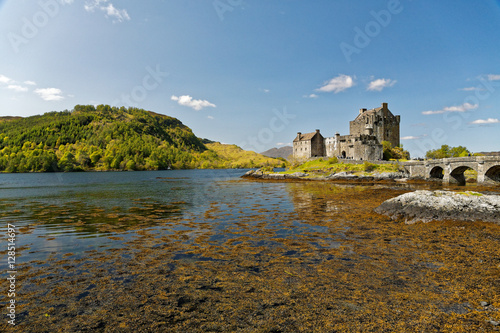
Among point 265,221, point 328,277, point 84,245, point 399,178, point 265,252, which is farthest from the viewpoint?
point 399,178

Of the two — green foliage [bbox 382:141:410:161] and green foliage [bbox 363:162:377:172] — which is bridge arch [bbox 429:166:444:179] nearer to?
green foliage [bbox 363:162:377:172]

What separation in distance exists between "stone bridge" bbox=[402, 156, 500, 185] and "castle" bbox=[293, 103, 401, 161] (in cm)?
1575

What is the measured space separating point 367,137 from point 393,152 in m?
11.1

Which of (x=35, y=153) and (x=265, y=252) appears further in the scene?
(x=35, y=153)

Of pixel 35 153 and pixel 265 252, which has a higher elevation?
pixel 35 153

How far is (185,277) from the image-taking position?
921 cm

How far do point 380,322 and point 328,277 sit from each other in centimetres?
276

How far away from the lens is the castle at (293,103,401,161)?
77.4m

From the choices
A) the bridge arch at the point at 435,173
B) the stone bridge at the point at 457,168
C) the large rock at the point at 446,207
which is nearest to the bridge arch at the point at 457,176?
the stone bridge at the point at 457,168

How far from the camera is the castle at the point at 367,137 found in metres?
77.4

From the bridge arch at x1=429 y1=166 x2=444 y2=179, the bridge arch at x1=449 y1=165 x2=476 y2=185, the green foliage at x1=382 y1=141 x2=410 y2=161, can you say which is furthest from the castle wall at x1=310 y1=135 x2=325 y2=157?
the bridge arch at x1=449 y1=165 x2=476 y2=185

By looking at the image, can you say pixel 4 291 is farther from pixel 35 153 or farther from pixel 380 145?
pixel 35 153

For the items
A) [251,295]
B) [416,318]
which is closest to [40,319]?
[251,295]

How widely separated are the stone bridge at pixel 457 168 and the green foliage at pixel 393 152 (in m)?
19.8
